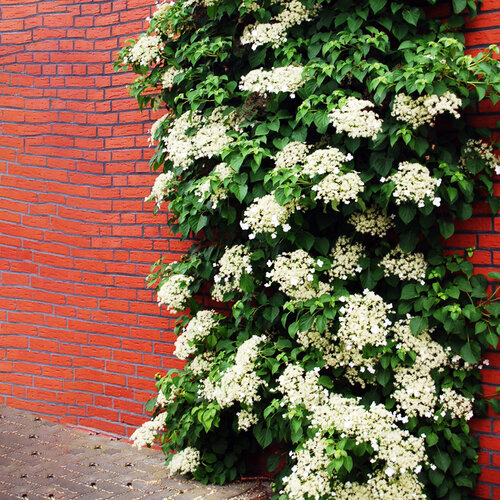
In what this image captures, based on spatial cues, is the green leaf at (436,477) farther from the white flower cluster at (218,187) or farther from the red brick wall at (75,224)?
the red brick wall at (75,224)

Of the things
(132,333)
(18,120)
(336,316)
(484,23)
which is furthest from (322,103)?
(18,120)

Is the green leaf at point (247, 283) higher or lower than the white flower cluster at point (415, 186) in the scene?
lower

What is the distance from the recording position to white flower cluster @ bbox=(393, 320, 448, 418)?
331 centimetres

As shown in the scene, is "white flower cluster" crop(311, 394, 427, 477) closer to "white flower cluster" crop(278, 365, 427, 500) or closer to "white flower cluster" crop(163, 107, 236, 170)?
"white flower cluster" crop(278, 365, 427, 500)

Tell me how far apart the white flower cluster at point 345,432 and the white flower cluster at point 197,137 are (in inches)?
54.7

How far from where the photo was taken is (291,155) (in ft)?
11.7

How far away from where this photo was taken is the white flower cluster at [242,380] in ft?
11.7

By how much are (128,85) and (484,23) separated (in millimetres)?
2509

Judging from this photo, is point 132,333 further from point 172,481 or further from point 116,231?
point 172,481

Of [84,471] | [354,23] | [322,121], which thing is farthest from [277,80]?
[84,471]

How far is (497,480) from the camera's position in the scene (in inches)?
132

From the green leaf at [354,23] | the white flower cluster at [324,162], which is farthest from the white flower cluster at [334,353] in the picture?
the green leaf at [354,23]

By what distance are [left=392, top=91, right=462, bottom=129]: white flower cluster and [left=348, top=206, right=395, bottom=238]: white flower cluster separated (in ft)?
1.60

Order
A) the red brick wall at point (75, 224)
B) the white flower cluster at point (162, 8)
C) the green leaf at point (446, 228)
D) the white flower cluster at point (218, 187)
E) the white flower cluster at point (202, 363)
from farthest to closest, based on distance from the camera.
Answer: the red brick wall at point (75, 224)
the white flower cluster at point (162, 8)
the white flower cluster at point (202, 363)
the white flower cluster at point (218, 187)
the green leaf at point (446, 228)
